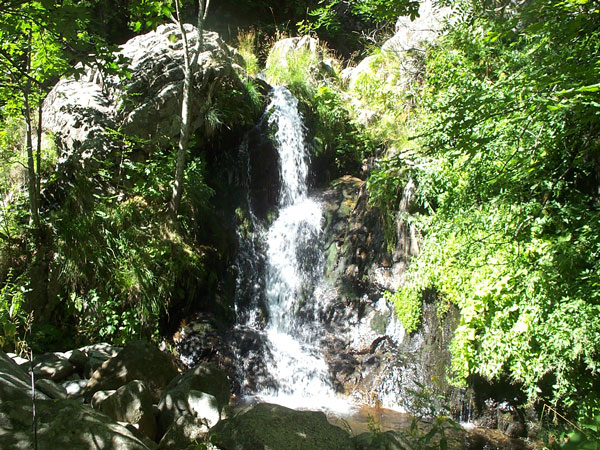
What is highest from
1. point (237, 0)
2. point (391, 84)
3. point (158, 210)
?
point (237, 0)

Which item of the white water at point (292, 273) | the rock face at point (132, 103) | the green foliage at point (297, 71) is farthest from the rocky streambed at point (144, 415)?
the green foliage at point (297, 71)

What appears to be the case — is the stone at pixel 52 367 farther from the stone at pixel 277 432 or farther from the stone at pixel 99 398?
the stone at pixel 277 432

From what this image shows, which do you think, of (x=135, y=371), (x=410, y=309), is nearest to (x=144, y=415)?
(x=135, y=371)

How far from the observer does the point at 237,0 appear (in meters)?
14.0

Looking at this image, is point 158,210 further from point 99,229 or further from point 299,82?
point 299,82

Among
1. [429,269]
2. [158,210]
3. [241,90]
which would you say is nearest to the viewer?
[429,269]

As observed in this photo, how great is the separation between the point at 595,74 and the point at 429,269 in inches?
136

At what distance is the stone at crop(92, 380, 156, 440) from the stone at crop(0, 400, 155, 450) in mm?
1329

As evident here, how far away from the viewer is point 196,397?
12.3 feet

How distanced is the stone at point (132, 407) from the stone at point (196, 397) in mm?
171

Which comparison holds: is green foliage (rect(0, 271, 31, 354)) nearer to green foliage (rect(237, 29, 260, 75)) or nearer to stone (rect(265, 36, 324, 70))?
green foliage (rect(237, 29, 260, 75))

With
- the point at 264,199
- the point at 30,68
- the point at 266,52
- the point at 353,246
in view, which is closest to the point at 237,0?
the point at 266,52

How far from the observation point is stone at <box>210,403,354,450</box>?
262 centimetres

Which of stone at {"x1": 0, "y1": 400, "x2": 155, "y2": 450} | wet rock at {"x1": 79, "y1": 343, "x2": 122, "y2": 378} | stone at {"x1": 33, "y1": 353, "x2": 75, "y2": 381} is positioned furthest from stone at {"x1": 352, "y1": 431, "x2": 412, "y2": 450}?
stone at {"x1": 33, "y1": 353, "x2": 75, "y2": 381}
